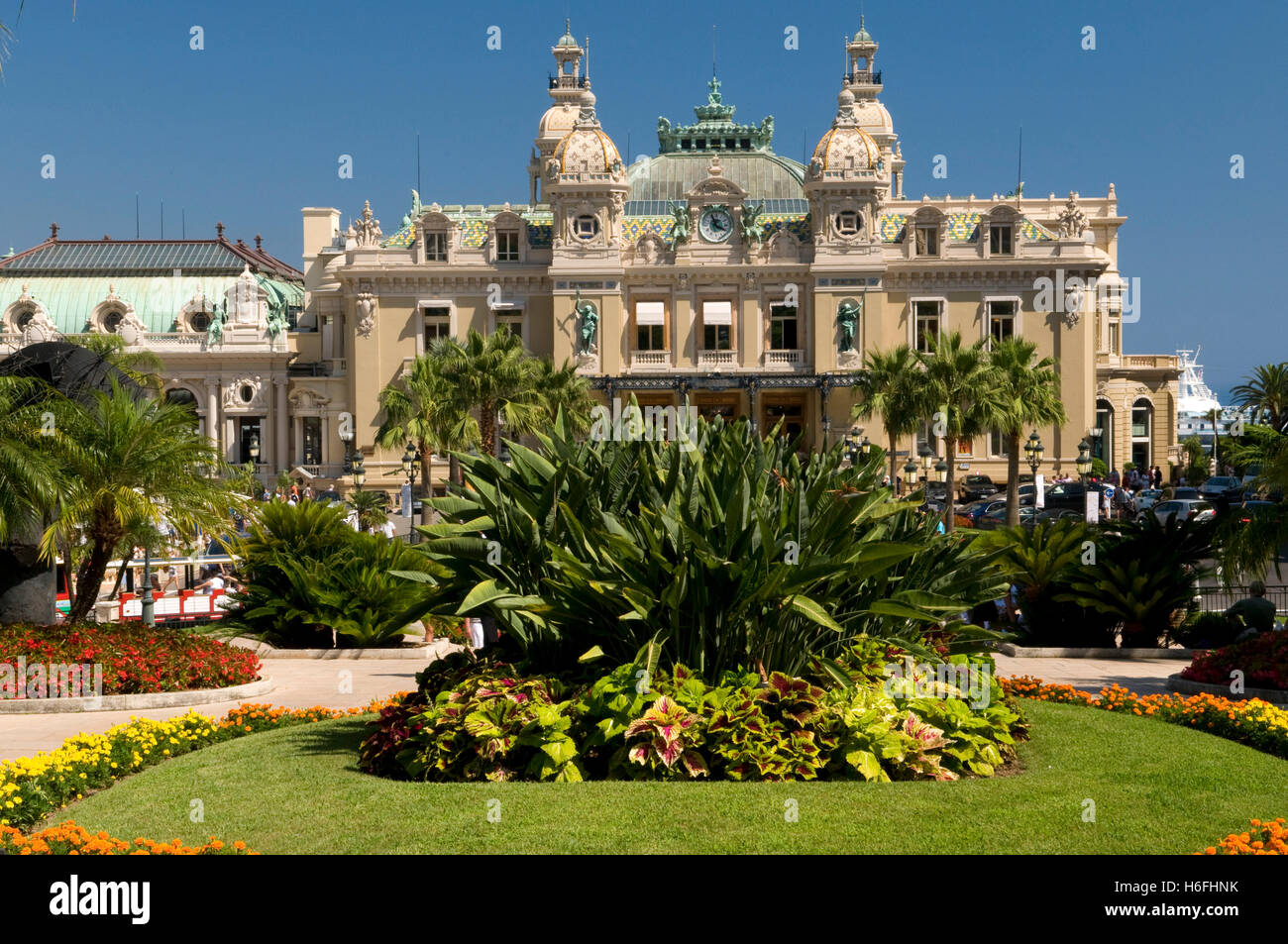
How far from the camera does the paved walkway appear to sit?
51.4ft

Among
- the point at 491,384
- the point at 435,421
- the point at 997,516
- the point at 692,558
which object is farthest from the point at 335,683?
the point at 997,516

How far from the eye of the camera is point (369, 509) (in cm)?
4312

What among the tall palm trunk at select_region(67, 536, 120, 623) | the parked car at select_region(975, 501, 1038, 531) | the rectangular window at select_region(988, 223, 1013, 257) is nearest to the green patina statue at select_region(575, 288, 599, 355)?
the rectangular window at select_region(988, 223, 1013, 257)

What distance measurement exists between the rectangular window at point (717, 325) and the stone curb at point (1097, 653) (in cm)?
4172

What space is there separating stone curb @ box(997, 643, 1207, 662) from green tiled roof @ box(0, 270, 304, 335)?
54779 mm

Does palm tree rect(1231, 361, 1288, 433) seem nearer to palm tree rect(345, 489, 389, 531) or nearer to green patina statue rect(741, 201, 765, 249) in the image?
green patina statue rect(741, 201, 765, 249)

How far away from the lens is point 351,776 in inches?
451

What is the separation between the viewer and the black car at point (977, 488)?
55.6 metres

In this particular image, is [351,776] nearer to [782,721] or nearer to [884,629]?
[782,721]

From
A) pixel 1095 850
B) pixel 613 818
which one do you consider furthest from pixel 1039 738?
Answer: pixel 613 818

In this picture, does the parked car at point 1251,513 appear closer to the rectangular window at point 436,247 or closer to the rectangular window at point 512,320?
→ the rectangular window at point 512,320

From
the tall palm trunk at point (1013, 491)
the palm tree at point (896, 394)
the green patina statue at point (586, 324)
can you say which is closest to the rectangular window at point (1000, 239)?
the palm tree at point (896, 394)

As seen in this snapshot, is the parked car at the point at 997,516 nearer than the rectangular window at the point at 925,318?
Yes

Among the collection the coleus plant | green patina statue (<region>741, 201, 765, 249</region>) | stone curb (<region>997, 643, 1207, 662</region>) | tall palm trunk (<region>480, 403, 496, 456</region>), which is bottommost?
stone curb (<region>997, 643, 1207, 662</region>)
